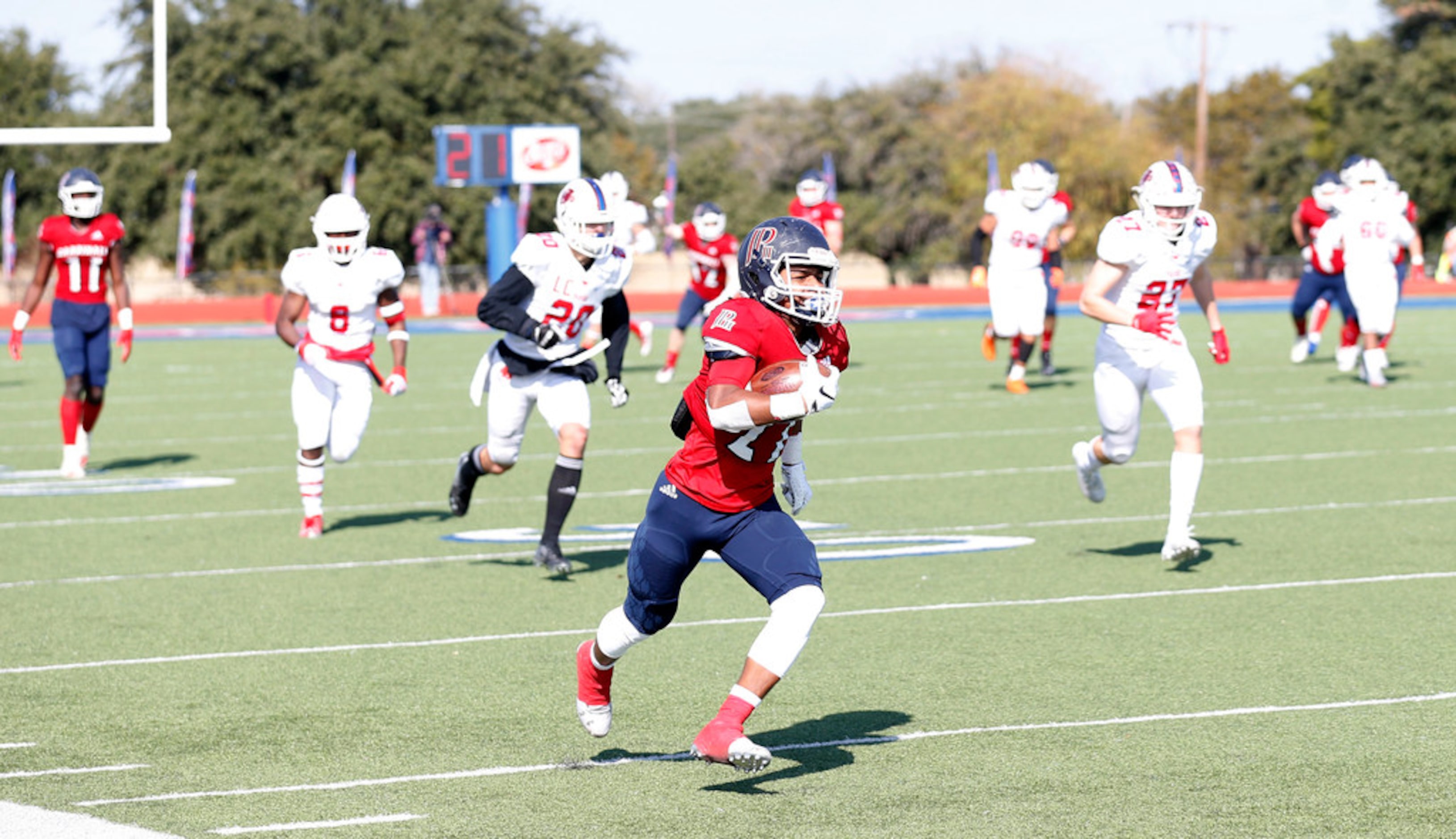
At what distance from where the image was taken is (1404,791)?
4883 millimetres

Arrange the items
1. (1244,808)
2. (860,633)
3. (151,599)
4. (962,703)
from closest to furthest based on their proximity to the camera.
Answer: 1. (1244,808)
2. (962,703)
3. (860,633)
4. (151,599)

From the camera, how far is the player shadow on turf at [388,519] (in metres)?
10.4

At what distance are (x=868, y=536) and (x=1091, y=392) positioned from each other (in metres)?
8.11

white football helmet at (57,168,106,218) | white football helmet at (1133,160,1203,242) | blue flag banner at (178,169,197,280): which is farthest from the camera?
blue flag banner at (178,169,197,280)

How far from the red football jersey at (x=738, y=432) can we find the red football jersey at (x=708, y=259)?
13221mm

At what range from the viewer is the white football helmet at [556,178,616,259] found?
8.67 metres

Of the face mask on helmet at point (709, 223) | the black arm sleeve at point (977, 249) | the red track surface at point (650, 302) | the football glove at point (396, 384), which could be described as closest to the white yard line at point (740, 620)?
the football glove at point (396, 384)

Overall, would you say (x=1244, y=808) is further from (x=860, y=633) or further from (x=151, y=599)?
(x=151, y=599)

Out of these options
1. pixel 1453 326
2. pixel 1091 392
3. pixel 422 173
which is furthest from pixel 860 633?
pixel 422 173

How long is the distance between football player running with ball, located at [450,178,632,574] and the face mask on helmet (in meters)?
9.64

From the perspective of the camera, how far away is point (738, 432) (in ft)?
16.8

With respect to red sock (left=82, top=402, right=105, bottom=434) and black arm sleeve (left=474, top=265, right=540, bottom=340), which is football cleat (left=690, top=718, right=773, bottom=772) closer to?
black arm sleeve (left=474, top=265, right=540, bottom=340)

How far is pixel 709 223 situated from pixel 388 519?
8.74 m

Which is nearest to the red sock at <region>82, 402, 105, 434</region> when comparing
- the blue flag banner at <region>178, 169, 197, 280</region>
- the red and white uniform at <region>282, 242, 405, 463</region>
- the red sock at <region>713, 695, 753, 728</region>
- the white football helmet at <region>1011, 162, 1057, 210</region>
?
the red and white uniform at <region>282, 242, 405, 463</region>
